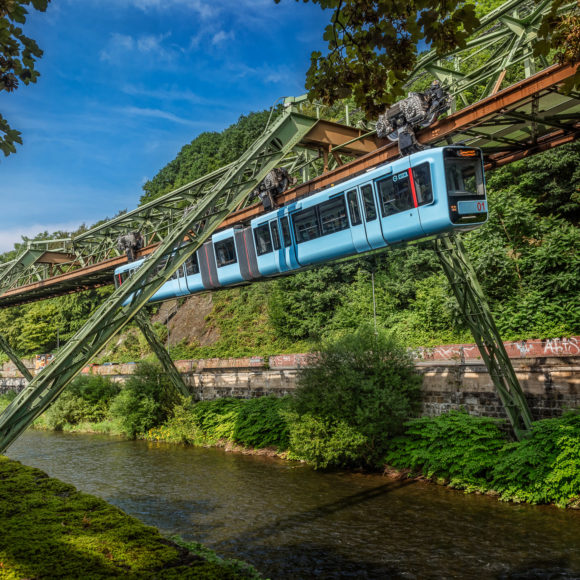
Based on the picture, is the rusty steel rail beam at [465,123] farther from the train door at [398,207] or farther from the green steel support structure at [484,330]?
the green steel support structure at [484,330]

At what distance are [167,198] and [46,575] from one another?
19678mm

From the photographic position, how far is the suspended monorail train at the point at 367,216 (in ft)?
40.1

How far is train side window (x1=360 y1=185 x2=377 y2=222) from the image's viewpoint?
44.8 feet

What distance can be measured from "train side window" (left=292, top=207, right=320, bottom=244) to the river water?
24.3 feet

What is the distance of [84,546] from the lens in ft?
19.9

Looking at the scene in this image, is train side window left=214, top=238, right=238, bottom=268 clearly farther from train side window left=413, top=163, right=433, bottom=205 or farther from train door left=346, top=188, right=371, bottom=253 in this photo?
train side window left=413, top=163, right=433, bottom=205

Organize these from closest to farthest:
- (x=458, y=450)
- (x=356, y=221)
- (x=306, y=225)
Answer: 1. (x=356, y=221)
2. (x=458, y=450)
3. (x=306, y=225)

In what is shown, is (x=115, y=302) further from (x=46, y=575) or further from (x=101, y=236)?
(x=101, y=236)

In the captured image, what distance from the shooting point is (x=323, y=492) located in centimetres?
1570

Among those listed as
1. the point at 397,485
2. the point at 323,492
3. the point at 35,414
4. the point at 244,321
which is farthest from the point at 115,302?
the point at 244,321

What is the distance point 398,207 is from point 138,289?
6.85 meters

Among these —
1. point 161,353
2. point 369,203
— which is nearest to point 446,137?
point 369,203

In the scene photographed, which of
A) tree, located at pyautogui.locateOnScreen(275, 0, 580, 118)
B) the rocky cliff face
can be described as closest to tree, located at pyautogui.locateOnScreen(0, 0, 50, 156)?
tree, located at pyautogui.locateOnScreen(275, 0, 580, 118)

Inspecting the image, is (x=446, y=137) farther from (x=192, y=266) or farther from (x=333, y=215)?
(x=192, y=266)
